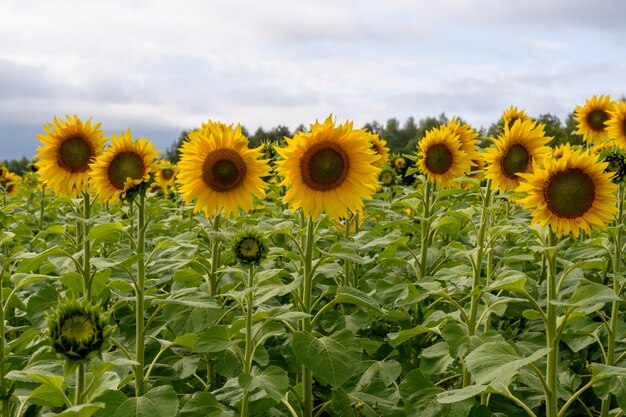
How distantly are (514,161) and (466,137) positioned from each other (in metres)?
1.53

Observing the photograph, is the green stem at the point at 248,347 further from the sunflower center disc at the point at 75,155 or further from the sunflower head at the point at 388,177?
the sunflower head at the point at 388,177

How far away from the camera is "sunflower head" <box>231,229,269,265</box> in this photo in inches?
119

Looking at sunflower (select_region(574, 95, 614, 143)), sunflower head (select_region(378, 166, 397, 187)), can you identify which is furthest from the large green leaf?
sunflower (select_region(574, 95, 614, 143))

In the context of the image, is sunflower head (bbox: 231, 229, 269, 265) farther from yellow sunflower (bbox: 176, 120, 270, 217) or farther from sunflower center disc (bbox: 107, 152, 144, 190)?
sunflower center disc (bbox: 107, 152, 144, 190)

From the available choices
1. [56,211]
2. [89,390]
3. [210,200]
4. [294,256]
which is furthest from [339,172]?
[56,211]

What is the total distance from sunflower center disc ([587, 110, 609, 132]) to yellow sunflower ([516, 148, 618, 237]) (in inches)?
184

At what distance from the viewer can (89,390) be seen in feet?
7.09

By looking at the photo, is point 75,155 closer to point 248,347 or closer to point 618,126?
point 248,347

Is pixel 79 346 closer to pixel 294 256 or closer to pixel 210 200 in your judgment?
pixel 294 256

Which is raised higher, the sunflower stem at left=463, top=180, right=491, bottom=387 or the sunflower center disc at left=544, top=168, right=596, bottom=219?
the sunflower center disc at left=544, top=168, right=596, bottom=219

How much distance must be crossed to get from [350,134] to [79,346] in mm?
1986

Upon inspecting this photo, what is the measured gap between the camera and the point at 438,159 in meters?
5.32

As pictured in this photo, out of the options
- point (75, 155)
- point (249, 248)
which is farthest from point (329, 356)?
point (75, 155)

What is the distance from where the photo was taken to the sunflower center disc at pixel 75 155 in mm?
4250
